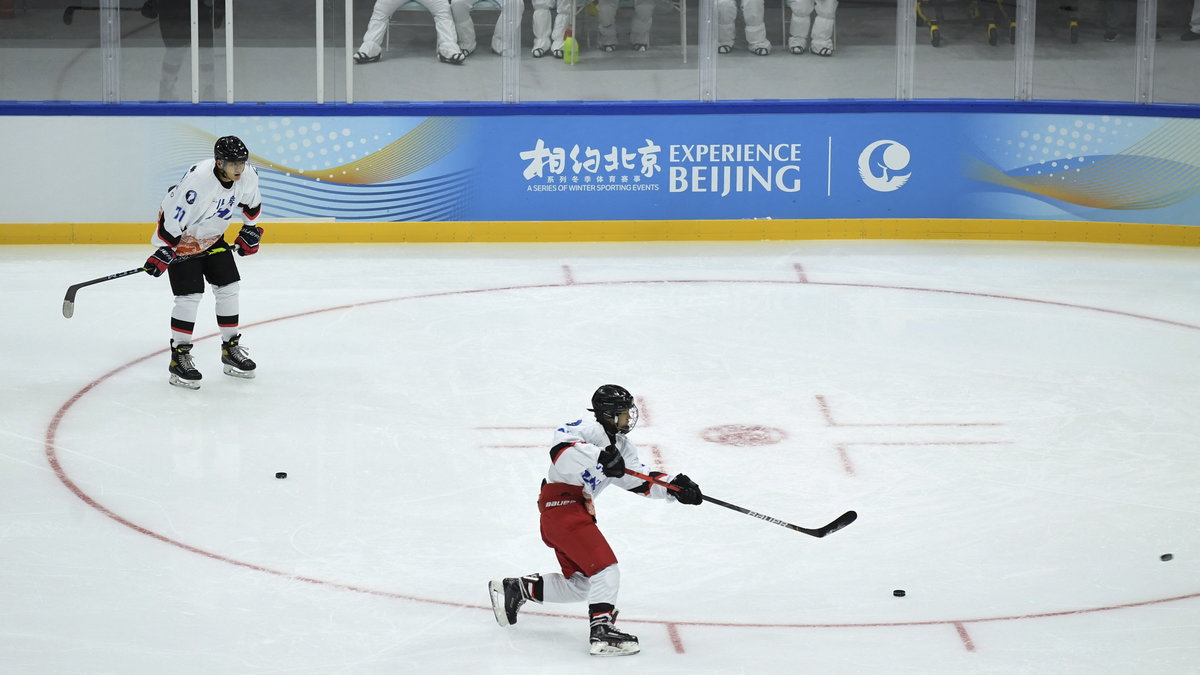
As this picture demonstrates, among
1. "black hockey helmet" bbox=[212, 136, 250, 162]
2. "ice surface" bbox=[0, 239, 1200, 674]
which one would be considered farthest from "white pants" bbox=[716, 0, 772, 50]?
"black hockey helmet" bbox=[212, 136, 250, 162]

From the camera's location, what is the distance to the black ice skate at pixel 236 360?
809 cm

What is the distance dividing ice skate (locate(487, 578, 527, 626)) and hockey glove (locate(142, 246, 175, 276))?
3.29 metres

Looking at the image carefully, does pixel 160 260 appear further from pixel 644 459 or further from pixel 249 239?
pixel 644 459

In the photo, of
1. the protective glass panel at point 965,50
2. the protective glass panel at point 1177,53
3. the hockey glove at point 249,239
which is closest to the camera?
the hockey glove at point 249,239

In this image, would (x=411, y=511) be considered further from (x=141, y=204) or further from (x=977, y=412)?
(x=141, y=204)

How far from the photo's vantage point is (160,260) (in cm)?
782

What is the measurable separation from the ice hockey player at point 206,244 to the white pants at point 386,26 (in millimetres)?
3257

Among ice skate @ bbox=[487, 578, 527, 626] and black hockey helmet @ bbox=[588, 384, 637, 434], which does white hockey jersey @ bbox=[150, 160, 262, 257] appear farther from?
black hockey helmet @ bbox=[588, 384, 637, 434]

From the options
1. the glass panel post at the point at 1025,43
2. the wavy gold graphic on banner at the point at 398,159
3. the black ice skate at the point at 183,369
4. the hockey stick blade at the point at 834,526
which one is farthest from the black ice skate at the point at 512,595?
the glass panel post at the point at 1025,43

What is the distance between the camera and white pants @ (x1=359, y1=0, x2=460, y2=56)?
36.2ft

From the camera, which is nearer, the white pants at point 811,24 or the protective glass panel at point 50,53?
the protective glass panel at point 50,53

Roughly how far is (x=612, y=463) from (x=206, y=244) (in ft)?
12.0

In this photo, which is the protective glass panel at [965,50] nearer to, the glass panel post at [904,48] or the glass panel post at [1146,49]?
the glass panel post at [904,48]

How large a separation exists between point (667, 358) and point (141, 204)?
4150mm
